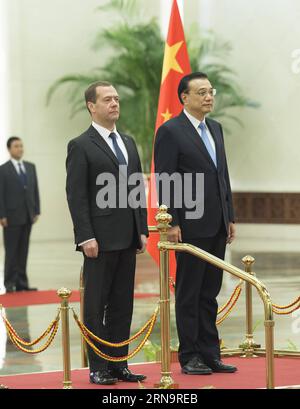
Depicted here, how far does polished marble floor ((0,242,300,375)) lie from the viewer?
9.34 metres

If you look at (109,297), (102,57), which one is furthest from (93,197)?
(102,57)

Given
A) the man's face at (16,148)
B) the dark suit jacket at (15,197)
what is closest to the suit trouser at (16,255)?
the dark suit jacket at (15,197)

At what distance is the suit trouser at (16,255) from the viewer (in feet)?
47.7

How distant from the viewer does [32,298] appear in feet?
44.7

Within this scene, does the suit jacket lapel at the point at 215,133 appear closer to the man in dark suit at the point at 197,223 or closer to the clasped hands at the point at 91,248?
the man in dark suit at the point at 197,223

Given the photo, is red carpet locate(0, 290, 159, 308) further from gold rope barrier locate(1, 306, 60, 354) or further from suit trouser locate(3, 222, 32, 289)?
gold rope barrier locate(1, 306, 60, 354)

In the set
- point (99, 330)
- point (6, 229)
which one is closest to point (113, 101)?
point (99, 330)

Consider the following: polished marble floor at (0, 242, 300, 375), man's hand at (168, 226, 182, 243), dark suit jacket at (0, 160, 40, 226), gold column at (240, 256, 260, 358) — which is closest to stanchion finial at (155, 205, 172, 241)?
man's hand at (168, 226, 182, 243)

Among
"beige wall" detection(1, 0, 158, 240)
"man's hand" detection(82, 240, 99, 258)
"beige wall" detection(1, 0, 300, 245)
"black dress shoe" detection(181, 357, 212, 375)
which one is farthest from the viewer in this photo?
"beige wall" detection(1, 0, 158, 240)

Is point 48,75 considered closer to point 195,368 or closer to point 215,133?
point 215,133

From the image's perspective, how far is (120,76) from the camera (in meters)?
22.2

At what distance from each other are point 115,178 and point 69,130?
16173 millimetres

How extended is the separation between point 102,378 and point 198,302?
2.69ft

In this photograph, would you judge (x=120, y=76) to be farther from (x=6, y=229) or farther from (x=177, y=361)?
(x=177, y=361)
